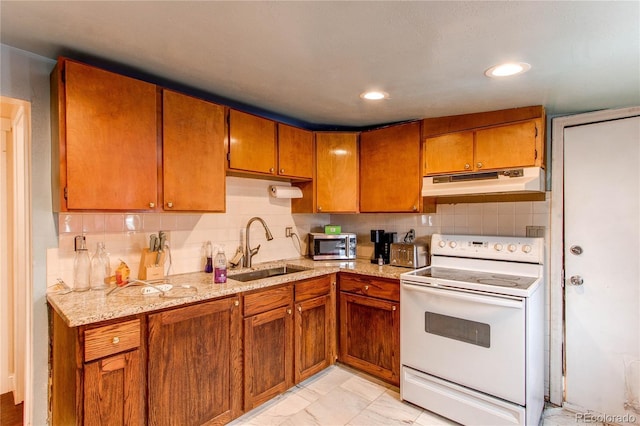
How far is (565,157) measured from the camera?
2.43 metres

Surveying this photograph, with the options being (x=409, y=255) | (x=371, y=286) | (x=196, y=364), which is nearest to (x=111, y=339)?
(x=196, y=364)

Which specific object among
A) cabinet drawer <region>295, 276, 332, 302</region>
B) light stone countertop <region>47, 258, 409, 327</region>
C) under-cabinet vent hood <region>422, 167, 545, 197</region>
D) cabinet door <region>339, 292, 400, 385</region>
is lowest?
cabinet door <region>339, 292, 400, 385</region>

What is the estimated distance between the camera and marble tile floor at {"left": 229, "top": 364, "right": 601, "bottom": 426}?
2170mm

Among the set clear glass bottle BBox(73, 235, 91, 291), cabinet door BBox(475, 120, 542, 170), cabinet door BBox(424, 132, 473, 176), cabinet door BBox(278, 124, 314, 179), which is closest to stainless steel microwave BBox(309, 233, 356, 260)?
cabinet door BBox(278, 124, 314, 179)

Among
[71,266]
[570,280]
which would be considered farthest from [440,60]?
[71,266]

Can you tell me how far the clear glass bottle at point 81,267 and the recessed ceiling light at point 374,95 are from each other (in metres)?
1.95

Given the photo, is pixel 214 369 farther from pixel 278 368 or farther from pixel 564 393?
pixel 564 393

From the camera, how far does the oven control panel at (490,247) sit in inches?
94.0

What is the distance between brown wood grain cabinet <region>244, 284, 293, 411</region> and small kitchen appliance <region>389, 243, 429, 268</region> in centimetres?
98

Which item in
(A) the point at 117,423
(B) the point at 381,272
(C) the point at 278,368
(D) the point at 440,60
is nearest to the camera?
(A) the point at 117,423

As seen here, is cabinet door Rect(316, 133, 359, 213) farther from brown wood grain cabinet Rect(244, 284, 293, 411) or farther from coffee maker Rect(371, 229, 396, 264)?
brown wood grain cabinet Rect(244, 284, 293, 411)

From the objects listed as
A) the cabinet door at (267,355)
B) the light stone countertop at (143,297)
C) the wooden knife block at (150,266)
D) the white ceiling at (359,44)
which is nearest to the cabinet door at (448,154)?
the white ceiling at (359,44)

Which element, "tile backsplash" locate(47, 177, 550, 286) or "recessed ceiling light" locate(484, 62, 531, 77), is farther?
"tile backsplash" locate(47, 177, 550, 286)

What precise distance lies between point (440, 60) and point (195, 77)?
4.55 feet
